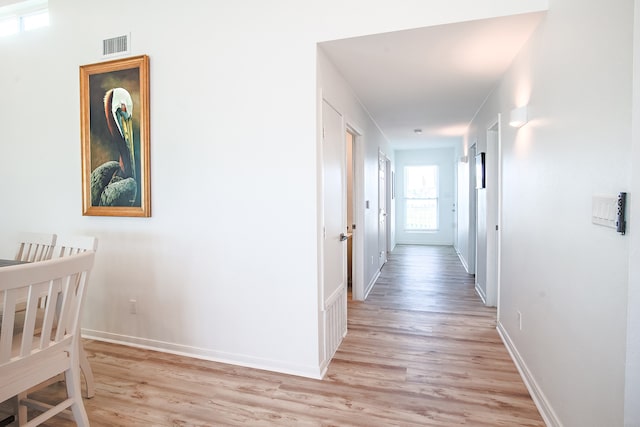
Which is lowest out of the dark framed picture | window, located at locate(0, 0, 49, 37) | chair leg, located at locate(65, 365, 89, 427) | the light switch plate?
chair leg, located at locate(65, 365, 89, 427)

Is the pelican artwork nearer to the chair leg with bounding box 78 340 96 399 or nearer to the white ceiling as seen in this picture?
the chair leg with bounding box 78 340 96 399

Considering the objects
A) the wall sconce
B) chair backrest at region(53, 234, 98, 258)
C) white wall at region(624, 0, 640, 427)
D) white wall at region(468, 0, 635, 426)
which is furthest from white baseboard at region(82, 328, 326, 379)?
the wall sconce

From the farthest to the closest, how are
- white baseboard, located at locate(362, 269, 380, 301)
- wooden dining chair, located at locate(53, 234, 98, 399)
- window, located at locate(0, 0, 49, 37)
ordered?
white baseboard, located at locate(362, 269, 380, 301) → window, located at locate(0, 0, 49, 37) → wooden dining chair, located at locate(53, 234, 98, 399)

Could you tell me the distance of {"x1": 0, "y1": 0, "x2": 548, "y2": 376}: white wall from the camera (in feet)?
8.10

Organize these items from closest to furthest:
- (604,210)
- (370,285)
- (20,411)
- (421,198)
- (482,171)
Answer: (604,210) < (20,411) < (482,171) < (370,285) < (421,198)

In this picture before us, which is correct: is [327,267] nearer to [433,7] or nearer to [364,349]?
[364,349]

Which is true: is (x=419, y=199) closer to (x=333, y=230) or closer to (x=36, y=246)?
(x=333, y=230)

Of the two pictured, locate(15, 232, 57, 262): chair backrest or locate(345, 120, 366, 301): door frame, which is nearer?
locate(15, 232, 57, 262): chair backrest

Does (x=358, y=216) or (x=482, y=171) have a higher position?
(x=482, y=171)

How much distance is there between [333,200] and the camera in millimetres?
2922

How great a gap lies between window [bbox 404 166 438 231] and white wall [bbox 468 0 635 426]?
6.53 metres

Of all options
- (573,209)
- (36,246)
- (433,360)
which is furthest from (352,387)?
(36,246)

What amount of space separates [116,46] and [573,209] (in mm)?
3495

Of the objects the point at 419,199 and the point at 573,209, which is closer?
the point at 573,209
